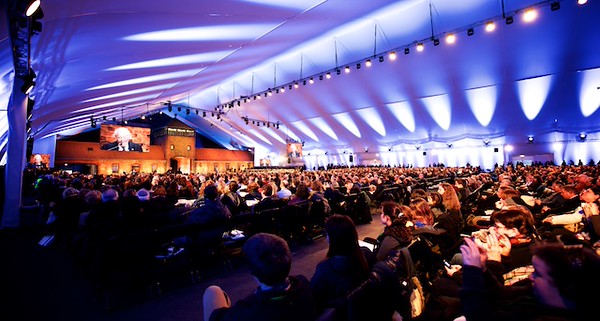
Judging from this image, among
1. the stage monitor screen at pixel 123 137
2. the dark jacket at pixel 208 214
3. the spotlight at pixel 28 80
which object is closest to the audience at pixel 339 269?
the dark jacket at pixel 208 214

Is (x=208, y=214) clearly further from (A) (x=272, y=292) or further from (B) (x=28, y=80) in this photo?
(B) (x=28, y=80)

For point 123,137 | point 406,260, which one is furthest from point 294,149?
point 406,260

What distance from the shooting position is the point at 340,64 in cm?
1658

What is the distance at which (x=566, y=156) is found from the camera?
20.4 metres

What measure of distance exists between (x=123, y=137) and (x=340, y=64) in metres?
15.7

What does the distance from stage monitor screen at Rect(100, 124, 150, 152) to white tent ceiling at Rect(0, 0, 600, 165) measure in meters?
1.24

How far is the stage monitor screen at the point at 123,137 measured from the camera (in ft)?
55.3

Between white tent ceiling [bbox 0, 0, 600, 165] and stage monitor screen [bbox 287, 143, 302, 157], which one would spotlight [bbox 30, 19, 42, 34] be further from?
stage monitor screen [bbox 287, 143, 302, 157]

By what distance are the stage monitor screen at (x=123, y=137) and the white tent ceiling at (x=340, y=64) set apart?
1.24 m

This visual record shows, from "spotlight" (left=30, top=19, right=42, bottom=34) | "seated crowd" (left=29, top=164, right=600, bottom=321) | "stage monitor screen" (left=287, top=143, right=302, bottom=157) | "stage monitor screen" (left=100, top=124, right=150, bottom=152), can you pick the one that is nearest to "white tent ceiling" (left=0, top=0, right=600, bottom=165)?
"spotlight" (left=30, top=19, right=42, bottom=34)

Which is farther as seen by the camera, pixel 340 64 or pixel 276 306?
pixel 340 64

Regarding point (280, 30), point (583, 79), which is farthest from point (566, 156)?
point (280, 30)

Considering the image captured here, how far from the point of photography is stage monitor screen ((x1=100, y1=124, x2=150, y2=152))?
16859mm

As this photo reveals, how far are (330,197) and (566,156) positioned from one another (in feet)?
80.1
